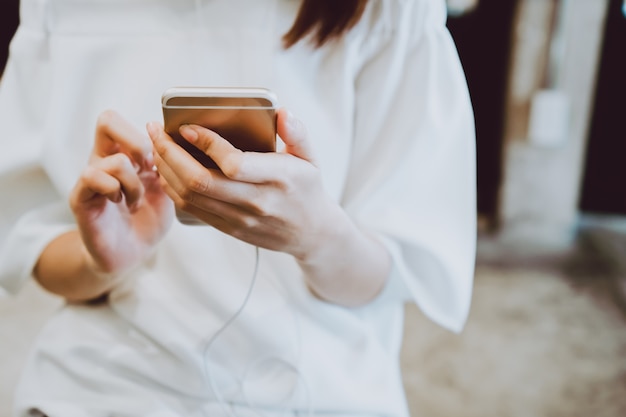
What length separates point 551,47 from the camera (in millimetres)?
1652

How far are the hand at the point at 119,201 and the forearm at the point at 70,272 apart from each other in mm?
22

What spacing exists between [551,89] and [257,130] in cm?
145

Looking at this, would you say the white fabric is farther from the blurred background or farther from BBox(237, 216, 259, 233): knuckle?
the blurred background

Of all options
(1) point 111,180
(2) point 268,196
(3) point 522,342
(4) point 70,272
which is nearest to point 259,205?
(2) point 268,196

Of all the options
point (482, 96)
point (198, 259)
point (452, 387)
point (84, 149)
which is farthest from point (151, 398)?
point (482, 96)

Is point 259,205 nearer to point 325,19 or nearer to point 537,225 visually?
point 325,19

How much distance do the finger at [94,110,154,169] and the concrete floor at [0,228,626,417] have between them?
0.93 metres

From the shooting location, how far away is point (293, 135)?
1.37 feet

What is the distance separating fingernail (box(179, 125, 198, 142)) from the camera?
1.36 feet

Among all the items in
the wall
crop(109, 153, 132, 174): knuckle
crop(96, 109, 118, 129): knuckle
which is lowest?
the wall

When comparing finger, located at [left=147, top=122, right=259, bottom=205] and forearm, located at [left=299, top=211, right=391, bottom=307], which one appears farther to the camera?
forearm, located at [left=299, top=211, right=391, bottom=307]

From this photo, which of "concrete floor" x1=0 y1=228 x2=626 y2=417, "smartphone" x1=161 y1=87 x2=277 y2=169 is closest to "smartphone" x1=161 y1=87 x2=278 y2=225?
"smartphone" x1=161 y1=87 x2=277 y2=169

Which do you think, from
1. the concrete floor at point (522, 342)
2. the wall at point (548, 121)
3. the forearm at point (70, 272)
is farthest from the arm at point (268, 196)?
the wall at point (548, 121)

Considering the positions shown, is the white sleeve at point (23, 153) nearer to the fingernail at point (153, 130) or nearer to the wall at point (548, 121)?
the fingernail at point (153, 130)
